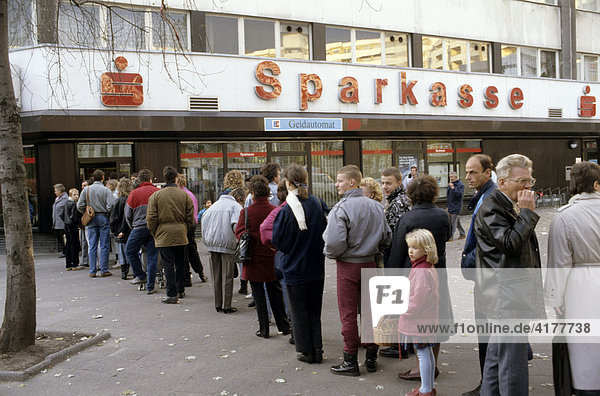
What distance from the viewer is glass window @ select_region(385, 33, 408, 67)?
20.4 metres

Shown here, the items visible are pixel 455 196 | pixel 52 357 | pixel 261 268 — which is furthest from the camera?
pixel 455 196

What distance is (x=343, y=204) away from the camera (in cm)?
552

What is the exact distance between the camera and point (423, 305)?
486 cm

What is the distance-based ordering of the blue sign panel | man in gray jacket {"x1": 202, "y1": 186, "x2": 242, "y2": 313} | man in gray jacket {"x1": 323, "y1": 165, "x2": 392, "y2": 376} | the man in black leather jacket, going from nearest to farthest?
the man in black leather jacket < man in gray jacket {"x1": 323, "y1": 165, "x2": 392, "y2": 376} < man in gray jacket {"x1": 202, "y1": 186, "x2": 242, "y2": 313} < the blue sign panel

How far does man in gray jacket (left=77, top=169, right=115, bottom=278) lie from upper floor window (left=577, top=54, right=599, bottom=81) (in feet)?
71.3

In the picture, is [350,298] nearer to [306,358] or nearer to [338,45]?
[306,358]

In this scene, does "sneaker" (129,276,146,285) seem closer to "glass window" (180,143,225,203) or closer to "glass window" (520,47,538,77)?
"glass window" (180,143,225,203)

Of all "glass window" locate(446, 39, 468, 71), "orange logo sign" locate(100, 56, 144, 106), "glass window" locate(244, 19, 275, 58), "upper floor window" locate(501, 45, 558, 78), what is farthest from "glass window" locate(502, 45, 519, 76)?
"orange logo sign" locate(100, 56, 144, 106)

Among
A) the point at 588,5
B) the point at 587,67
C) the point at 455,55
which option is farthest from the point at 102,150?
the point at 588,5

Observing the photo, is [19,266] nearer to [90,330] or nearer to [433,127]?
[90,330]

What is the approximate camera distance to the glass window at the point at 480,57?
73.5ft

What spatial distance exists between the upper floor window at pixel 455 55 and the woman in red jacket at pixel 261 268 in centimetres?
1537

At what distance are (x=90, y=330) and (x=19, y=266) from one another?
151cm

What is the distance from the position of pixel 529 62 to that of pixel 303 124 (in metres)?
11.5
